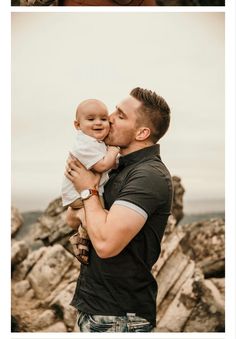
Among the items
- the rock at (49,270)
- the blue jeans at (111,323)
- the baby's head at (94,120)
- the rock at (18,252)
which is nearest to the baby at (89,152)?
the baby's head at (94,120)

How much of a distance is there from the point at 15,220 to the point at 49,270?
16.6 inches

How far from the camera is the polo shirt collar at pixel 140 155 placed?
7.54ft

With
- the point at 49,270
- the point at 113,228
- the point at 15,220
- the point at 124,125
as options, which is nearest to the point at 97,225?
the point at 113,228

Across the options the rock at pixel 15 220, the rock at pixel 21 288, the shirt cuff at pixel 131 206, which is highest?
the shirt cuff at pixel 131 206

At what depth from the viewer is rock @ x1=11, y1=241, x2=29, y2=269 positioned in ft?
10.1

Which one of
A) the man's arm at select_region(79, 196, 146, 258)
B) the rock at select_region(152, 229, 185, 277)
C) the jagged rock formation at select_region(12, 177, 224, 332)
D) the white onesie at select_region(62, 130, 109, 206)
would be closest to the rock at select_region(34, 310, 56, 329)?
the jagged rock formation at select_region(12, 177, 224, 332)

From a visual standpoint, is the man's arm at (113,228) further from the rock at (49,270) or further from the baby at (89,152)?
the rock at (49,270)

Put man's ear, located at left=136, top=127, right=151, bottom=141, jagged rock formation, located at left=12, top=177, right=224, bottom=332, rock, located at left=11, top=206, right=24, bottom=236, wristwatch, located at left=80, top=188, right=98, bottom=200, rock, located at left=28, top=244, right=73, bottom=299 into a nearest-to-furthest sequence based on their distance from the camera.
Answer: wristwatch, located at left=80, top=188, right=98, bottom=200 < man's ear, located at left=136, top=127, right=151, bottom=141 < rock, located at left=11, top=206, right=24, bottom=236 < jagged rock formation, located at left=12, top=177, right=224, bottom=332 < rock, located at left=28, top=244, right=73, bottom=299

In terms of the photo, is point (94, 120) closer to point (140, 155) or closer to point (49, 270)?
point (140, 155)

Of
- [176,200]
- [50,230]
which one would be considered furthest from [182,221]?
[50,230]

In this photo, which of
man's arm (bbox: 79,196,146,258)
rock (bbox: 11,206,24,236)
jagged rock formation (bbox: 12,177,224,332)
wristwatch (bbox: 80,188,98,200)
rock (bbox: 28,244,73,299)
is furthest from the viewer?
rock (bbox: 28,244,73,299)

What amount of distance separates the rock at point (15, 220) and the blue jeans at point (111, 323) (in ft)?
2.83

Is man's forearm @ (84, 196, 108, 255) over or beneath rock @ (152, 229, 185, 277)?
over

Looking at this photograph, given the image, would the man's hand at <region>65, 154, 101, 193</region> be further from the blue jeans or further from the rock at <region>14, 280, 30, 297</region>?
the rock at <region>14, 280, 30, 297</region>
